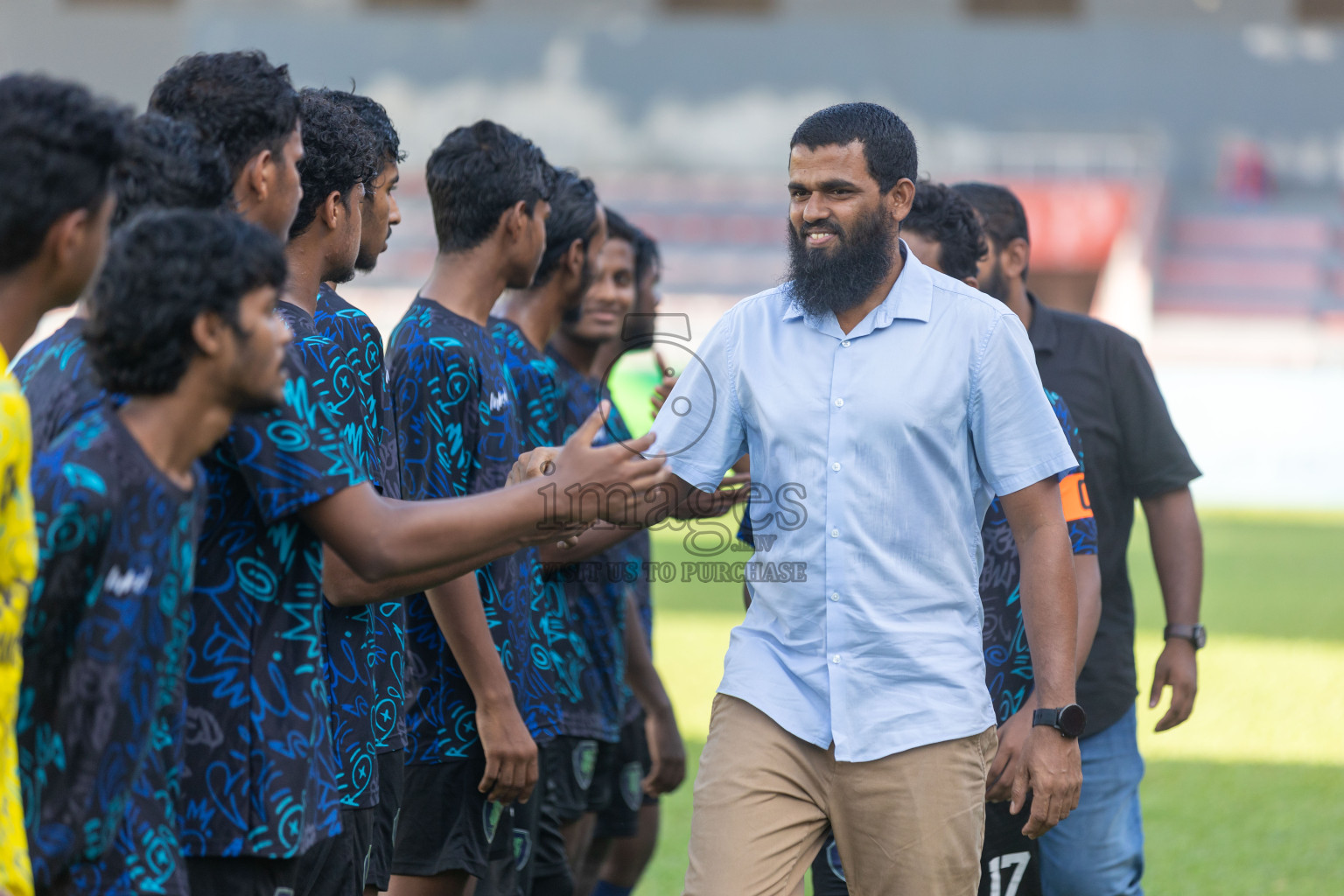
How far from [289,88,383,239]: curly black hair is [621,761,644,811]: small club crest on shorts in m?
2.58

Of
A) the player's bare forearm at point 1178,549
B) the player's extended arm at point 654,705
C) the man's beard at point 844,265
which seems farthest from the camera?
the player's extended arm at point 654,705

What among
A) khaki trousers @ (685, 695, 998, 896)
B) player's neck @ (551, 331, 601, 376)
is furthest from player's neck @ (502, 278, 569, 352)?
khaki trousers @ (685, 695, 998, 896)

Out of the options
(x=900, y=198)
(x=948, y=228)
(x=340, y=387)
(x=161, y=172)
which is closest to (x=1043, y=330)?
(x=948, y=228)

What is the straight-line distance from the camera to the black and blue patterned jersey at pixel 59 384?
2236 millimetres

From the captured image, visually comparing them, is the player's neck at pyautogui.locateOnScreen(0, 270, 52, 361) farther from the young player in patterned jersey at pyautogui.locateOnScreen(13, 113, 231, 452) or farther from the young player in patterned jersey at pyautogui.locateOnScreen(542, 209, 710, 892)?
the young player in patterned jersey at pyautogui.locateOnScreen(542, 209, 710, 892)

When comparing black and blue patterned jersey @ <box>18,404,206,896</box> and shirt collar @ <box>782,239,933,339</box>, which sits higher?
shirt collar @ <box>782,239,933,339</box>

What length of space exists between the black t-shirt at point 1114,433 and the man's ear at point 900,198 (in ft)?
3.37

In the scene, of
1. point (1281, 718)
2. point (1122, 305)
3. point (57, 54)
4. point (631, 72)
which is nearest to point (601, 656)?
point (1281, 718)

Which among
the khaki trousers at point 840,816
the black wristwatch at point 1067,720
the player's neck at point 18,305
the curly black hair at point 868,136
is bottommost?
the khaki trousers at point 840,816

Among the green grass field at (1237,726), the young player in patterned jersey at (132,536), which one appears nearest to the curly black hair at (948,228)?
the young player in patterned jersey at (132,536)

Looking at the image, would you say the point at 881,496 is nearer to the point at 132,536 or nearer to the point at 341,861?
the point at 341,861

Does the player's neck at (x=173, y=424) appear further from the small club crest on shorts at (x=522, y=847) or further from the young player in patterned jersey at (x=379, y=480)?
the small club crest on shorts at (x=522, y=847)

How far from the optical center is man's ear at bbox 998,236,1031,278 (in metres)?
4.52

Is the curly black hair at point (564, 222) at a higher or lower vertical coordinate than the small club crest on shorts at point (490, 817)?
higher
